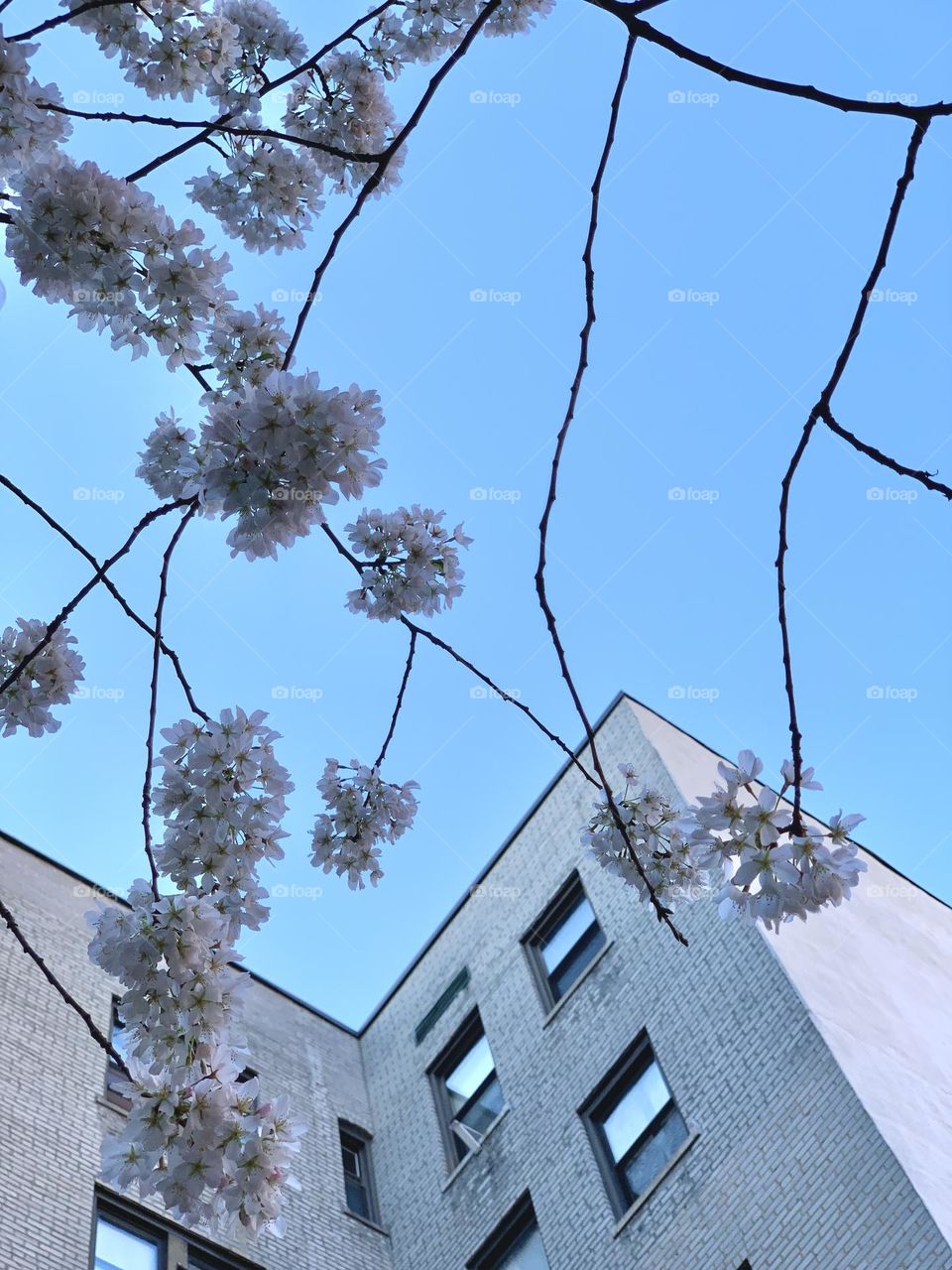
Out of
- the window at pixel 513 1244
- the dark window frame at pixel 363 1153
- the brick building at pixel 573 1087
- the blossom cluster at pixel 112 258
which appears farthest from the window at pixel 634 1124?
the blossom cluster at pixel 112 258

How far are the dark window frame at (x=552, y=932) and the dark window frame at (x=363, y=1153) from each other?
265 centimetres

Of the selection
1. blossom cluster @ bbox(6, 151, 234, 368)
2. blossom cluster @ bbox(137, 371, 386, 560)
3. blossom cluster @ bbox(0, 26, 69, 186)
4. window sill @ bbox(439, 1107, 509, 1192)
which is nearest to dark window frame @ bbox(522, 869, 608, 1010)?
window sill @ bbox(439, 1107, 509, 1192)

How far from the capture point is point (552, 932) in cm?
1303

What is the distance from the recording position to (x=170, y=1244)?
10125mm

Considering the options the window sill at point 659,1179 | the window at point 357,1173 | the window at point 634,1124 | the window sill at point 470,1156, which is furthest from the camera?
the window at point 357,1173

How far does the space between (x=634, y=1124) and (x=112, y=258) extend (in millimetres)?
8687

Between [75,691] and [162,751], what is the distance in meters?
0.92

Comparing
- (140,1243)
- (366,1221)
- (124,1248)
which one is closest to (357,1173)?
(366,1221)

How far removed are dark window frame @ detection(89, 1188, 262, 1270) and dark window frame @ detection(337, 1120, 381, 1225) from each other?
223cm

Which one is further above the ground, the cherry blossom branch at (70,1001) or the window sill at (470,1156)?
the window sill at (470,1156)

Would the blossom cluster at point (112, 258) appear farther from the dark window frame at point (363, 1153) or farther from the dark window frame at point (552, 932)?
the dark window frame at point (363, 1153)

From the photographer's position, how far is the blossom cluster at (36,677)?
4316 mm

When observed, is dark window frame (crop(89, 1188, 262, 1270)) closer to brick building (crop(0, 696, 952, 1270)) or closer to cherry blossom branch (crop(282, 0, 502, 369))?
brick building (crop(0, 696, 952, 1270))

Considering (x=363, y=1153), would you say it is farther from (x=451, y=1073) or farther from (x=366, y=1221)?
(x=366, y=1221)
